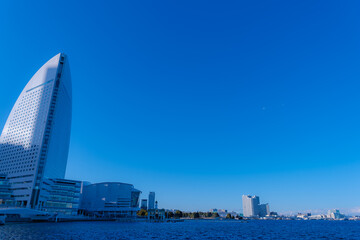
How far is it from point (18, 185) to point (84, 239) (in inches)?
6227

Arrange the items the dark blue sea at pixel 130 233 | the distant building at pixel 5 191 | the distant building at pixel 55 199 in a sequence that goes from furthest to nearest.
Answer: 1. the distant building at pixel 55 199
2. the distant building at pixel 5 191
3. the dark blue sea at pixel 130 233

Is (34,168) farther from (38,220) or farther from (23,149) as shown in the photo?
(38,220)

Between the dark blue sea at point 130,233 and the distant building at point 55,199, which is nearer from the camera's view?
the dark blue sea at point 130,233

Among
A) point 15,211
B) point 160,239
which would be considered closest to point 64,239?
point 160,239

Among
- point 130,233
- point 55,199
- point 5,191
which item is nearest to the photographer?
point 130,233

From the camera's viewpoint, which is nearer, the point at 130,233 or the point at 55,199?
the point at 130,233

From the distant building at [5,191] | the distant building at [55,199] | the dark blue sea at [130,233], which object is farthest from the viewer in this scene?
the distant building at [55,199]

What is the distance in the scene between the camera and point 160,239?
7256cm

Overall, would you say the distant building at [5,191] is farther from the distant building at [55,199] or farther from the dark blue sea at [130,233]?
the dark blue sea at [130,233]

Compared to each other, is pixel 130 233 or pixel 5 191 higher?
pixel 5 191

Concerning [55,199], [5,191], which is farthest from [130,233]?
[5,191]

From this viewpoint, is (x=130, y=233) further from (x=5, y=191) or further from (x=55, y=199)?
(x=5, y=191)

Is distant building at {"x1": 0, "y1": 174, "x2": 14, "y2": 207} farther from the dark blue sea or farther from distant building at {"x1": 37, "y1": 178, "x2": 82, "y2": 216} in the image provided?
the dark blue sea

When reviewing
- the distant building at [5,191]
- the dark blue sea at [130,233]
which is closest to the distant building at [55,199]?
the distant building at [5,191]
